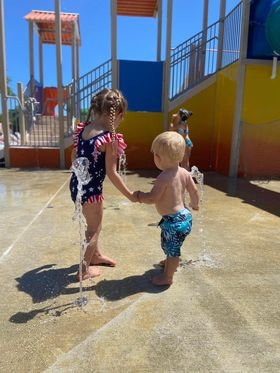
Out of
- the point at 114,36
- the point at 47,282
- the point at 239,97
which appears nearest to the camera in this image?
the point at 47,282

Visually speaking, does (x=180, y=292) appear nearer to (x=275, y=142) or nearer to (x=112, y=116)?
(x=112, y=116)

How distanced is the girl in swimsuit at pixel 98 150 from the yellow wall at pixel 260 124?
20.4 ft

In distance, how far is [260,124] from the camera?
8.50 metres

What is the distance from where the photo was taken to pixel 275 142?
28.6ft

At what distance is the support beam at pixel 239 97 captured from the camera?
8047mm

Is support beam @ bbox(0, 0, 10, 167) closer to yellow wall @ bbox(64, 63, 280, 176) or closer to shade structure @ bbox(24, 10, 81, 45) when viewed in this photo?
yellow wall @ bbox(64, 63, 280, 176)

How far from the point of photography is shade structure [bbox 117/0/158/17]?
11484 mm

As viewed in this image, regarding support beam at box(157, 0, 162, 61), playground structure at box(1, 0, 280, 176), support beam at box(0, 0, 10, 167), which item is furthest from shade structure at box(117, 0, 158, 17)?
support beam at box(0, 0, 10, 167)

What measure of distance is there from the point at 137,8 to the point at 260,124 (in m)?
6.03

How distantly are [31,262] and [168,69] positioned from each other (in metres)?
7.65

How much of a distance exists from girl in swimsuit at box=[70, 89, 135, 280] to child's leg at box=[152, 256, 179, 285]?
544mm

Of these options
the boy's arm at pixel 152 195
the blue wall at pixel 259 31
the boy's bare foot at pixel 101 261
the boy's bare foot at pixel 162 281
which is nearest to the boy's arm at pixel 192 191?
the boy's arm at pixel 152 195

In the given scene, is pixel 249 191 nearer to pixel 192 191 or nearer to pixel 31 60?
pixel 192 191

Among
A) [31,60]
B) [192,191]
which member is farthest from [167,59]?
[192,191]
